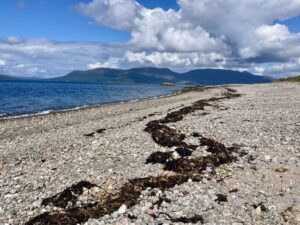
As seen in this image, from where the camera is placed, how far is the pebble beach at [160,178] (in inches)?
438

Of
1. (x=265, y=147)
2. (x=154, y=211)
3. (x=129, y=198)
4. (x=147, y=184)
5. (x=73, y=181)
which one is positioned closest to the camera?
(x=154, y=211)

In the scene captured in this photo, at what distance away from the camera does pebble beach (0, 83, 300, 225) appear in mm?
11133

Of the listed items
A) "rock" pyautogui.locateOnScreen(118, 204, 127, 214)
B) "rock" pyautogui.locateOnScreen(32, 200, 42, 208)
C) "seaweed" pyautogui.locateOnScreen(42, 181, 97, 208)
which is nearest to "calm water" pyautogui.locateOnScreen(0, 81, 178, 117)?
"seaweed" pyautogui.locateOnScreen(42, 181, 97, 208)

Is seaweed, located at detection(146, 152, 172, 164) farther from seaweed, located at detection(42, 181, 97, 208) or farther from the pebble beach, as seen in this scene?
seaweed, located at detection(42, 181, 97, 208)

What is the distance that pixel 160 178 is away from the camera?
45.3ft

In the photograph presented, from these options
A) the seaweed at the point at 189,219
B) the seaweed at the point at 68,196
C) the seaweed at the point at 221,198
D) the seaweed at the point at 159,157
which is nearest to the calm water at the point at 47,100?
the seaweed at the point at 159,157

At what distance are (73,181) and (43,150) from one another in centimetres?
714

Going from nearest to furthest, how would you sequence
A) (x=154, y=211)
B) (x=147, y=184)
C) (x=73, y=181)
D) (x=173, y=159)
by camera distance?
(x=154, y=211) < (x=147, y=184) < (x=73, y=181) < (x=173, y=159)

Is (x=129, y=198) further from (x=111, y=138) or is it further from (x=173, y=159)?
(x=111, y=138)

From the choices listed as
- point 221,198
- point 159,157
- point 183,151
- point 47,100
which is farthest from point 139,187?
point 47,100

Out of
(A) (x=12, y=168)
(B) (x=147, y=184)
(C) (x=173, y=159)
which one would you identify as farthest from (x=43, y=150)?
(B) (x=147, y=184)

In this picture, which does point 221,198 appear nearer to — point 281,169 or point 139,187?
point 139,187

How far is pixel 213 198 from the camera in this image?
1195 cm

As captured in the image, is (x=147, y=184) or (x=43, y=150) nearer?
(x=147, y=184)
